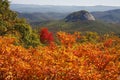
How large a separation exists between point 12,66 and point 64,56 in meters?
8.20

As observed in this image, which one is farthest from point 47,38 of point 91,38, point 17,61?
point 17,61

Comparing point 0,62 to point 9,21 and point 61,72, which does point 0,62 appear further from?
point 9,21

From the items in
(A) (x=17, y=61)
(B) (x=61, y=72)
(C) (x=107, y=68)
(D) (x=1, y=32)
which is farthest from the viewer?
(D) (x=1, y=32)

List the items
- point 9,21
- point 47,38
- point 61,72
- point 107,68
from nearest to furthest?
point 61,72, point 107,68, point 9,21, point 47,38

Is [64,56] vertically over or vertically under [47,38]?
over

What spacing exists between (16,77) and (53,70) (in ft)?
10.5

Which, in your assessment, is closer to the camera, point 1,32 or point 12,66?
point 12,66

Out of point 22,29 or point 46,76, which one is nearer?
point 46,76

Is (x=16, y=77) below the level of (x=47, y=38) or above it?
above

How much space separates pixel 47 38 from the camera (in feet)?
389

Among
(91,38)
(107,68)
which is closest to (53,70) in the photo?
(107,68)

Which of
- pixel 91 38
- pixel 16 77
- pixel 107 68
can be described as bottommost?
pixel 91 38

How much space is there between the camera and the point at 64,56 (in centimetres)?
3428

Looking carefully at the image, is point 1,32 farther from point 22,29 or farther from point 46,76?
point 46,76
